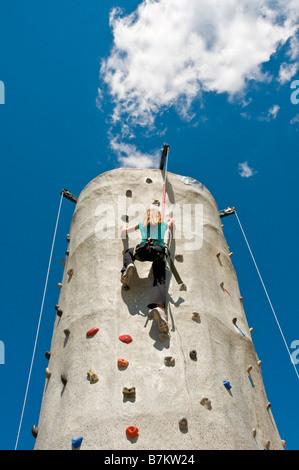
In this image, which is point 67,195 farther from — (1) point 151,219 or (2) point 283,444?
(2) point 283,444

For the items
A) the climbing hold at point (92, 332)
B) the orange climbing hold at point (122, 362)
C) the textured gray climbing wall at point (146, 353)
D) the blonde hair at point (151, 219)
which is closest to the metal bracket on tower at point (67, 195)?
the textured gray climbing wall at point (146, 353)

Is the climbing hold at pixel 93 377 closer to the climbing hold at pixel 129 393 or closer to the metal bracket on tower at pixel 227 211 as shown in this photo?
the climbing hold at pixel 129 393

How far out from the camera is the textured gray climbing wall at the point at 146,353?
416cm

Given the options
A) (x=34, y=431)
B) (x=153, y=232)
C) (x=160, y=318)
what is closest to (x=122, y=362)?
(x=160, y=318)

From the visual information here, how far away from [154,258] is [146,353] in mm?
Answer: 1319

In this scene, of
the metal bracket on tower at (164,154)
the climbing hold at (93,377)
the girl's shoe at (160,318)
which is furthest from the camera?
the metal bracket on tower at (164,154)

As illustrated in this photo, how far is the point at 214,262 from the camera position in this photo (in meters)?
6.55

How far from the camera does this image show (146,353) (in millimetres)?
4758

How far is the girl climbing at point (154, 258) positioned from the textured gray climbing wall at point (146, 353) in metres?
0.22

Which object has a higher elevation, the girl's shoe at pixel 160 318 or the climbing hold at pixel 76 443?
the girl's shoe at pixel 160 318

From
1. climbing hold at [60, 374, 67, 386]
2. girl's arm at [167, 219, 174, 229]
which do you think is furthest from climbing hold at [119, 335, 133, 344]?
girl's arm at [167, 219, 174, 229]

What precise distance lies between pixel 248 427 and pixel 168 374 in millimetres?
1094
